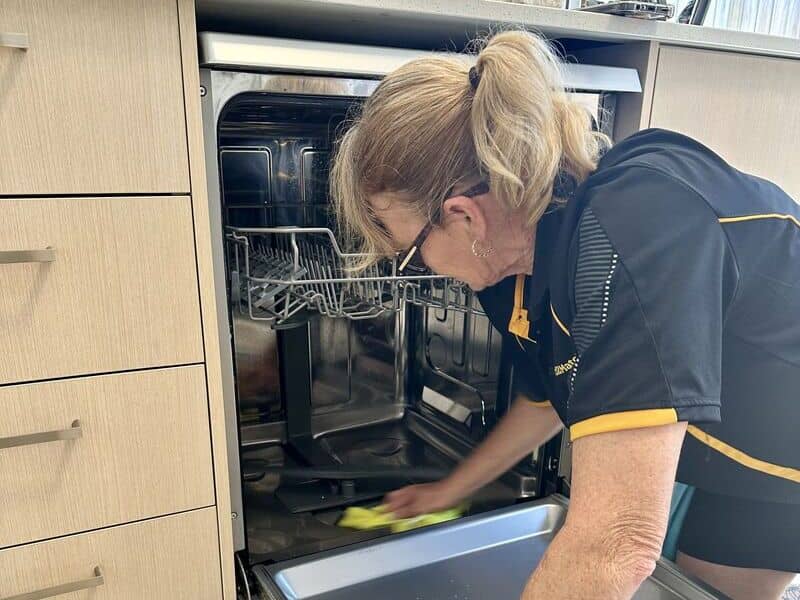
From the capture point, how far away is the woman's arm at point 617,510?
54 cm

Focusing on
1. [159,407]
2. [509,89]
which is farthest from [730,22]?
[159,407]

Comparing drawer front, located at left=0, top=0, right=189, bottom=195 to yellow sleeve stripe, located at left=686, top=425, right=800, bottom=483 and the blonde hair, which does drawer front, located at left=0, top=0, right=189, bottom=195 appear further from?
yellow sleeve stripe, located at left=686, top=425, right=800, bottom=483

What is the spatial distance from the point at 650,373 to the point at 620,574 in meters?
0.18

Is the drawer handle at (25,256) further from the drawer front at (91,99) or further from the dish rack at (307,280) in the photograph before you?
the dish rack at (307,280)

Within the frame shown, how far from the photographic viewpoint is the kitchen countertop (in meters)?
0.75

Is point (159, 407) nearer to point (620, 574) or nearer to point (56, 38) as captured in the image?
point (56, 38)

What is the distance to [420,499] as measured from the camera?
1.02 m

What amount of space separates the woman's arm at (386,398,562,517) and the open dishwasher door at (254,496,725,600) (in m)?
0.05

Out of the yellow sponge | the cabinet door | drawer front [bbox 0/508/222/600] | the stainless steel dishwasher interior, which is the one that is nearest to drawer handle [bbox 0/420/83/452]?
drawer front [bbox 0/508/222/600]

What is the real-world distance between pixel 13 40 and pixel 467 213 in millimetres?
472

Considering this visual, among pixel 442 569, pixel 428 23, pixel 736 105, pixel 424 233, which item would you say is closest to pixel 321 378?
pixel 442 569

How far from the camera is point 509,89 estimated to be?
65cm

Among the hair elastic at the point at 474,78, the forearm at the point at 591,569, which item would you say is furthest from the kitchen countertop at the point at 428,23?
the forearm at the point at 591,569

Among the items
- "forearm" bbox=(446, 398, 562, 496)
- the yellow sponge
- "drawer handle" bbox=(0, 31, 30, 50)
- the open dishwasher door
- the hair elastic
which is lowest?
the open dishwasher door
